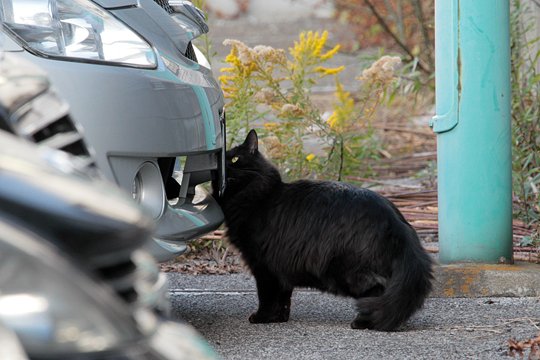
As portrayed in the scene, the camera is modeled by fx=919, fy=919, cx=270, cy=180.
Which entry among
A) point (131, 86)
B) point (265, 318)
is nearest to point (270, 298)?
point (265, 318)

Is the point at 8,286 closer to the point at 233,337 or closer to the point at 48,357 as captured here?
the point at 48,357

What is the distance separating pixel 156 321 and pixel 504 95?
10.6 feet

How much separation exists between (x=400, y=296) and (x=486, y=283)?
745 millimetres

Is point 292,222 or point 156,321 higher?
point 156,321

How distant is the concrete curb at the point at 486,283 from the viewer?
158 inches

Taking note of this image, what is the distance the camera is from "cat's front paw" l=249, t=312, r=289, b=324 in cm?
369

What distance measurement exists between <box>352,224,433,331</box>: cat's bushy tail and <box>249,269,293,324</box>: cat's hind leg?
353mm

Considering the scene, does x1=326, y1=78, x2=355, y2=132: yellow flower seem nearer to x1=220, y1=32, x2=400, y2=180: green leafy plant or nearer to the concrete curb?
x1=220, y1=32, x2=400, y2=180: green leafy plant

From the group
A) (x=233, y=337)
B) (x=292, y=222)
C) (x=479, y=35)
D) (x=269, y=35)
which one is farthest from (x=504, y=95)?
(x=269, y=35)

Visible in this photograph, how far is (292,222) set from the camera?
3621mm

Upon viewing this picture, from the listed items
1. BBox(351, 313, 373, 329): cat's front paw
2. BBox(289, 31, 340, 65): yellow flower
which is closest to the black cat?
BBox(351, 313, 373, 329): cat's front paw

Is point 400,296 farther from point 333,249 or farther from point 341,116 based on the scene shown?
point 341,116

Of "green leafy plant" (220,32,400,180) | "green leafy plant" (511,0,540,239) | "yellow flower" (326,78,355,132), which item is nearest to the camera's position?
"green leafy plant" (511,0,540,239)

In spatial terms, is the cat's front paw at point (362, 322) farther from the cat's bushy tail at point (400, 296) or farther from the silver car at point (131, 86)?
the silver car at point (131, 86)
